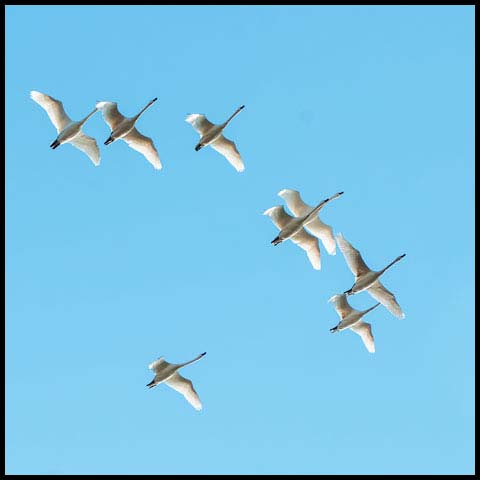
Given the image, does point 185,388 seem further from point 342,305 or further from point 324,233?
point 324,233

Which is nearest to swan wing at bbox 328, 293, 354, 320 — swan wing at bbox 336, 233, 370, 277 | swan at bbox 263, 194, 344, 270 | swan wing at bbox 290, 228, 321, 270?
swan wing at bbox 336, 233, 370, 277

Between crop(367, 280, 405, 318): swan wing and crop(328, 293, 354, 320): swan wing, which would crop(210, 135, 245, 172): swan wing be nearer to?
crop(328, 293, 354, 320): swan wing

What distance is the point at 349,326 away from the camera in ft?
172

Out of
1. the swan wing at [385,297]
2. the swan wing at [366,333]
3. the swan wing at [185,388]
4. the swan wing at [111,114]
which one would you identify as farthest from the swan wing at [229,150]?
the swan wing at [185,388]

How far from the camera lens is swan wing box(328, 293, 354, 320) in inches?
2036

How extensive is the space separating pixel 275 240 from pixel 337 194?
336cm

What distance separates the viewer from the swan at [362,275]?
1983 inches

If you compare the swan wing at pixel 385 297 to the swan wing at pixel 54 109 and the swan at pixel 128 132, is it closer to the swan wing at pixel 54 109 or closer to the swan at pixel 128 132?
the swan at pixel 128 132

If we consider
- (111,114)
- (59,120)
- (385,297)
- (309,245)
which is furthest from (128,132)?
(385,297)

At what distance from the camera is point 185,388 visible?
52.6m

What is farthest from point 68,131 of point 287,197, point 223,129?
point 287,197

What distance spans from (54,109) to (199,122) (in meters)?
6.34

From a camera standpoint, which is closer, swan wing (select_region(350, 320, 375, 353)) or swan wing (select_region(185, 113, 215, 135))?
swan wing (select_region(185, 113, 215, 135))

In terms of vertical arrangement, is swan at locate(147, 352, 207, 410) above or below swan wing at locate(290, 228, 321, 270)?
below
